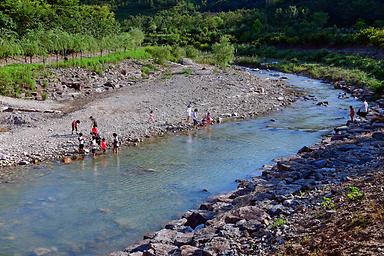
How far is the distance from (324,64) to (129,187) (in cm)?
5644

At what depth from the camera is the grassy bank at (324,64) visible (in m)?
55.6

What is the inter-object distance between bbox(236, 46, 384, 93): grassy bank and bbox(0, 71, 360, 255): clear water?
20060 mm

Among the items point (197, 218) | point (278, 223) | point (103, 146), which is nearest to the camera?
point (278, 223)

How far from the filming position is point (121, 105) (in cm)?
4106

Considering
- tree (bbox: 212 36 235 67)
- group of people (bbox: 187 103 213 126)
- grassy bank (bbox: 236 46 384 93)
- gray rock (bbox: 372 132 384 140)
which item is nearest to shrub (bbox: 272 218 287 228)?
gray rock (bbox: 372 132 384 140)

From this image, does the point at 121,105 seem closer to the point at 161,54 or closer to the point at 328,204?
the point at 328,204

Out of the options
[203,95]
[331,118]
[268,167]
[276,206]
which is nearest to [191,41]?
[203,95]

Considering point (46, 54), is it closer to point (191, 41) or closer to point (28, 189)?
point (28, 189)

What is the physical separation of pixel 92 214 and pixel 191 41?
96.3m

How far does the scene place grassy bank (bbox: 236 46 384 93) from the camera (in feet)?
182

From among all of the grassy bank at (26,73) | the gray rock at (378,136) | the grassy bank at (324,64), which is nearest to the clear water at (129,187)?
the gray rock at (378,136)

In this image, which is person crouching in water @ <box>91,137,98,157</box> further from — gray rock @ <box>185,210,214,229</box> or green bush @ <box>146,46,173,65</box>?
green bush @ <box>146,46,173,65</box>

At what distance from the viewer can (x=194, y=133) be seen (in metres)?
33.6

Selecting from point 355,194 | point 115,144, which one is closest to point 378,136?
point 355,194
